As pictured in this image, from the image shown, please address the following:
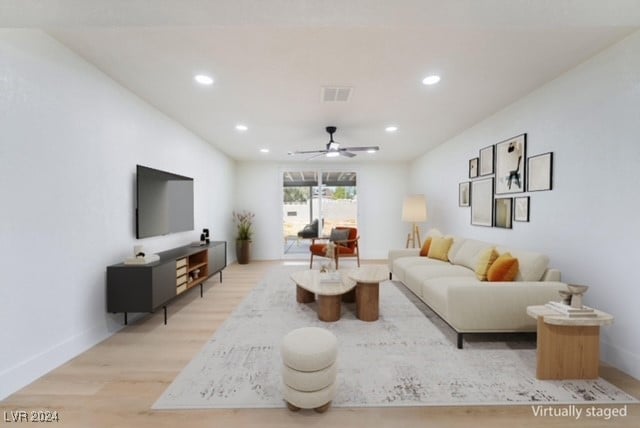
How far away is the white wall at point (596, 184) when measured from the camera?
2.21m

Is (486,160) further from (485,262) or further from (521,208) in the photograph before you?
(485,262)

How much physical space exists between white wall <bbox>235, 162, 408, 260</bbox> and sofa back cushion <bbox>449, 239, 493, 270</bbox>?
3.35 meters

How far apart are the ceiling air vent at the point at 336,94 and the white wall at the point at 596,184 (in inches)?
80.7

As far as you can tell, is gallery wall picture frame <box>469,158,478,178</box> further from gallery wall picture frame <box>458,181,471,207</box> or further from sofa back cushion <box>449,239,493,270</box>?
sofa back cushion <box>449,239,493,270</box>

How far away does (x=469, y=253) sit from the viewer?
12.7 feet

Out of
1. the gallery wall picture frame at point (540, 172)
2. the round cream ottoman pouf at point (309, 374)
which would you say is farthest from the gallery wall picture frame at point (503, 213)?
the round cream ottoman pouf at point (309, 374)

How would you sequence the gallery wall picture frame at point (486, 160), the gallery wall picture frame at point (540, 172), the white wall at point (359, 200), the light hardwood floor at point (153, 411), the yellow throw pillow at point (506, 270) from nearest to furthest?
the light hardwood floor at point (153, 411) → the yellow throw pillow at point (506, 270) → the gallery wall picture frame at point (540, 172) → the gallery wall picture frame at point (486, 160) → the white wall at point (359, 200)

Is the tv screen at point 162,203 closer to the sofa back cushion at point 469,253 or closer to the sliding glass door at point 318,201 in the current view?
the sliding glass door at point 318,201

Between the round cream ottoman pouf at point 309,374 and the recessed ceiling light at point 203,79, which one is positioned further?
the recessed ceiling light at point 203,79

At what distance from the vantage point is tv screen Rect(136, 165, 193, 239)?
3.35 meters

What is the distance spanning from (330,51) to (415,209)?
394 centimetres

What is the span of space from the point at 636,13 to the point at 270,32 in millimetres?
2175

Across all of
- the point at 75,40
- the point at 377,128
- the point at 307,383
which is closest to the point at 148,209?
the point at 75,40

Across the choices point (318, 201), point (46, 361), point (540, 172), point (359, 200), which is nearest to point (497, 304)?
point (540, 172)
